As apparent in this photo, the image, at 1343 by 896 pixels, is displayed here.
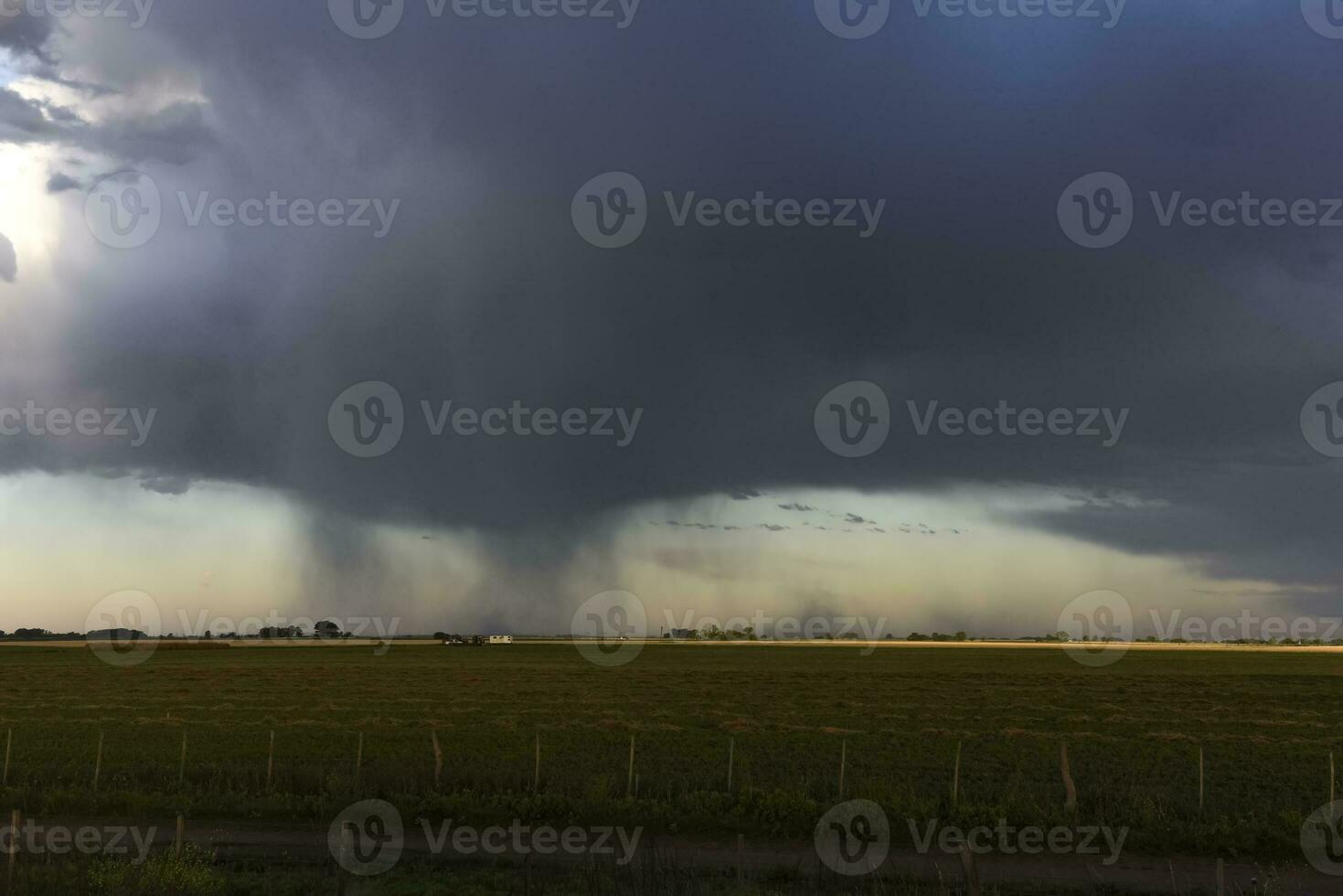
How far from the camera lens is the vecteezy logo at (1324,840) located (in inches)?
804

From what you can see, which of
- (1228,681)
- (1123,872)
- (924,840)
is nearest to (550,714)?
(924,840)

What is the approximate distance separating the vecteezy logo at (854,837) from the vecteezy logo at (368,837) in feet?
28.8

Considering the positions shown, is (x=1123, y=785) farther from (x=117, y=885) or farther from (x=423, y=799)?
(x=117, y=885)

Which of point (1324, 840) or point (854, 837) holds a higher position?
point (1324, 840)

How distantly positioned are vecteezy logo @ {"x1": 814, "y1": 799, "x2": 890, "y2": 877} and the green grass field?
0.48 m

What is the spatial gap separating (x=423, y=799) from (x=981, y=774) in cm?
1860

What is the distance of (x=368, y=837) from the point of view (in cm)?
2147

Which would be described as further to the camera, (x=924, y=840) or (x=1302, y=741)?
(x=1302, y=741)

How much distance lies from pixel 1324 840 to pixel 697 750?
21362 millimetres

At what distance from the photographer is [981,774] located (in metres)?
32.6
